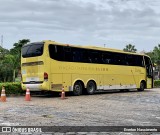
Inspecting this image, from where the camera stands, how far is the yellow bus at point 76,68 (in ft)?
71.4

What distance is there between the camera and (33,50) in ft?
72.8

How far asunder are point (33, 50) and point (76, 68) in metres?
3.25

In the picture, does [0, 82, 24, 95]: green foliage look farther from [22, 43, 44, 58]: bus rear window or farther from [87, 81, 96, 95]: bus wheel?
[87, 81, 96, 95]: bus wheel

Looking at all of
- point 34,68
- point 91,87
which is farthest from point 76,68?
point 34,68

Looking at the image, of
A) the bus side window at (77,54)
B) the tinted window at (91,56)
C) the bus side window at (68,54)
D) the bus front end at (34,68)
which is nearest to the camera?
the bus front end at (34,68)

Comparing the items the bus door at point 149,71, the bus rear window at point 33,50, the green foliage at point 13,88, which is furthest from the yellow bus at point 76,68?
the bus door at point 149,71

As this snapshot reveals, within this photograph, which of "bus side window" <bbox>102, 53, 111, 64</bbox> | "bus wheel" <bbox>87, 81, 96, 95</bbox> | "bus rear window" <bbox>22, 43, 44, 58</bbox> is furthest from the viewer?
"bus side window" <bbox>102, 53, 111, 64</bbox>

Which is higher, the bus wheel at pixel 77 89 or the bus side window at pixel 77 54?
the bus side window at pixel 77 54

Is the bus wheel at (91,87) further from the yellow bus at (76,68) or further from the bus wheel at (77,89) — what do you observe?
the bus wheel at (77,89)

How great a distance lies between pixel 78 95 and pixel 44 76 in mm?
3342

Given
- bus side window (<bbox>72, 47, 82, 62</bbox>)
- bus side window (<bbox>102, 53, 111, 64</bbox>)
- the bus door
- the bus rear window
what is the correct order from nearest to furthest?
the bus rear window < bus side window (<bbox>72, 47, 82, 62</bbox>) < bus side window (<bbox>102, 53, 111, 64</bbox>) < the bus door

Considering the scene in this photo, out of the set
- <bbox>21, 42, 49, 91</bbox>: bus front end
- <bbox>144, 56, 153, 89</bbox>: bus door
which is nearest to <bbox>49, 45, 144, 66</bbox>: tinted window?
<bbox>21, 42, 49, 91</bbox>: bus front end

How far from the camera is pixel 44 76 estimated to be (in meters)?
21.6

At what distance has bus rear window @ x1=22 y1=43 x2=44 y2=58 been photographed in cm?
2173
